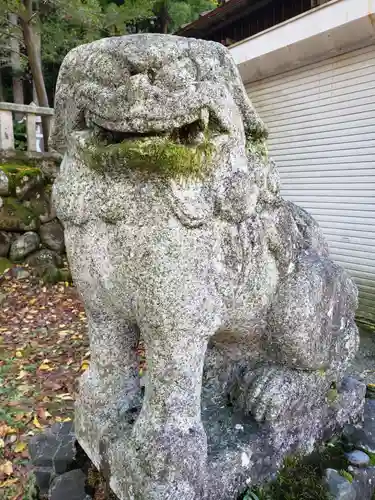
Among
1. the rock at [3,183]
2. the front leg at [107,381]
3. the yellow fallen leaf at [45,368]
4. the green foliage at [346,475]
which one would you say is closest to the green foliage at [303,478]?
the green foliage at [346,475]

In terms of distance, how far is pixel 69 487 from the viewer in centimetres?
148

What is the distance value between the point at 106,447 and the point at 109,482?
0.11m

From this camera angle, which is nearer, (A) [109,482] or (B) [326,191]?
(A) [109,482]

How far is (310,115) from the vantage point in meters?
4.78

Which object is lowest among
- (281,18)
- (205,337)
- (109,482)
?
(109,482)

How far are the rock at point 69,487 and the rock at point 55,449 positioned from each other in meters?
0.06

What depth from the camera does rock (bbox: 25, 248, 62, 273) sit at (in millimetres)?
5418

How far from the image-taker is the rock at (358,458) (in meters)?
1.49

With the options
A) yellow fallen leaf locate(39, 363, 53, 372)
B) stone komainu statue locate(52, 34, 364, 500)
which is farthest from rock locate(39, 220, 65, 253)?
stone komainu statue locate(52, 34, 364, 500)

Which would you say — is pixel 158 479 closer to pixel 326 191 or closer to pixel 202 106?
pixel 202 106

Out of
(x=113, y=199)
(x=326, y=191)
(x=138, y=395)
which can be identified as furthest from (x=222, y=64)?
(x=326, y=191)

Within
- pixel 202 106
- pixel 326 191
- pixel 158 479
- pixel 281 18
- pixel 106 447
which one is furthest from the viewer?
pixel 281 18

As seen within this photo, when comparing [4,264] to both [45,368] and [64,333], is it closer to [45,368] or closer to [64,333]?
[64,333]

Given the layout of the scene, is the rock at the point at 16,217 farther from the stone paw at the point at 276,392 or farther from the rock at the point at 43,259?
the stone paw at the point at 276,392
